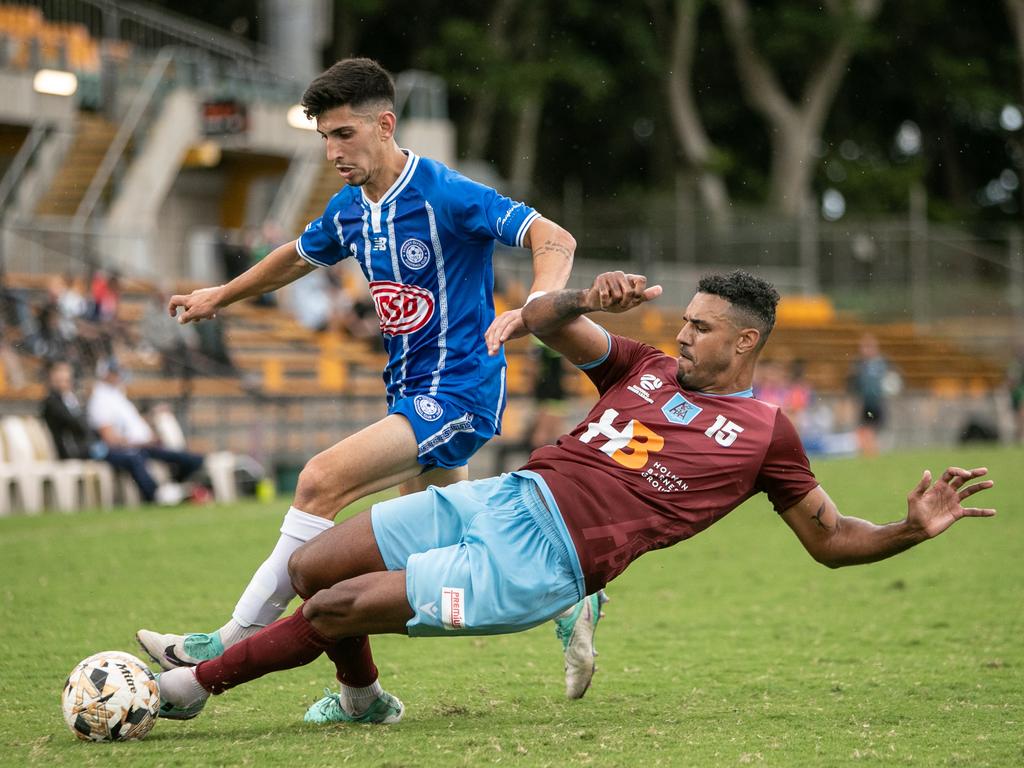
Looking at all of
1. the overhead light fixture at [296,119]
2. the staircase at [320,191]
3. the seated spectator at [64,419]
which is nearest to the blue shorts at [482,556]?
the seated spectator at [64,419]

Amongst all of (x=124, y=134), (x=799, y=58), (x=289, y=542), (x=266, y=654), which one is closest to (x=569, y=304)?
(x=289, y=542)

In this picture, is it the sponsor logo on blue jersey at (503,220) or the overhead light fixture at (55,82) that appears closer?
the sponsor logo on blue jersey at (503,220)

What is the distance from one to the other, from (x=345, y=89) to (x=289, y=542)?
71.1 inches

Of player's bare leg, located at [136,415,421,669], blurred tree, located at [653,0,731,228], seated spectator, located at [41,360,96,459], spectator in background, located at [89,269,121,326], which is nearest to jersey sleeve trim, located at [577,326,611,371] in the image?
player's bare leg, located at [136,415,421,669]

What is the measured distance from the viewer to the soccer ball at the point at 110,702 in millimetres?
5211

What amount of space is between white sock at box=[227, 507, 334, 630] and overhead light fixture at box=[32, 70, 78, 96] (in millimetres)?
19633

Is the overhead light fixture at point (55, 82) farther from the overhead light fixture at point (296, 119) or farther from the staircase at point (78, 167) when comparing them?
the overhead light fixture at point (296, 119)

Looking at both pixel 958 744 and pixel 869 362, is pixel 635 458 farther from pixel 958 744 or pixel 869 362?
pixel 869 362

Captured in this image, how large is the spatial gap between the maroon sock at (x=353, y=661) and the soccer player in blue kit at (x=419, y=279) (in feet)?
0.20

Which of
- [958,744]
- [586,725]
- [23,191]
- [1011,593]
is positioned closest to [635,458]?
[586,725]

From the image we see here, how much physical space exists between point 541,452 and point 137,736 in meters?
1.78

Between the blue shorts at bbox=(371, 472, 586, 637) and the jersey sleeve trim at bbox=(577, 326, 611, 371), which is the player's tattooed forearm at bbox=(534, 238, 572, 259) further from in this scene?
the blue shorts at bbox=(371, 472, 586, 637)

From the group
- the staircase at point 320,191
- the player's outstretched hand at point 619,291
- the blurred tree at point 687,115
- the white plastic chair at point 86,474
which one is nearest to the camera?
the player's outstretched hand at point 619,291

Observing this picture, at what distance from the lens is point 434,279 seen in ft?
19.7
